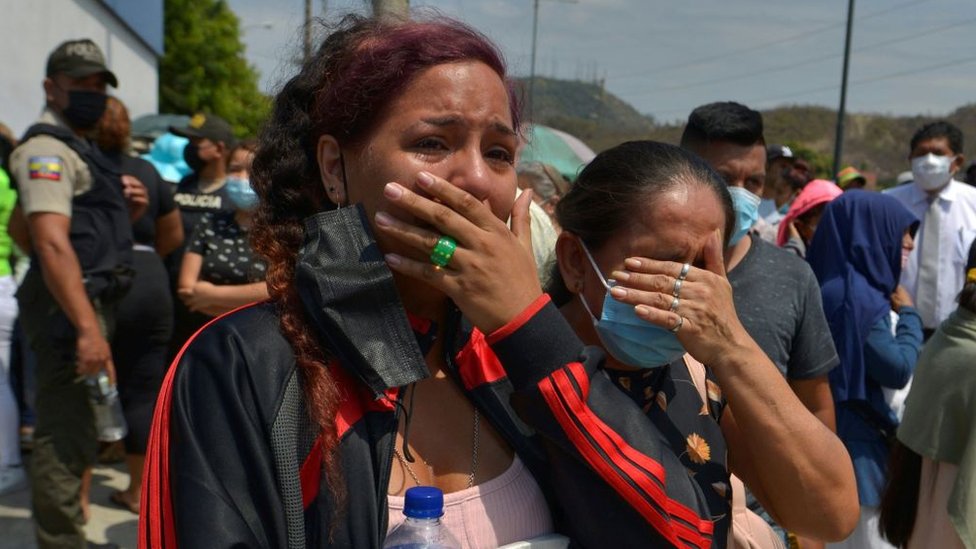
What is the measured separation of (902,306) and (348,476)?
Result: 11.7 feet

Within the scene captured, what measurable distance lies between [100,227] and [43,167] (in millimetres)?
451

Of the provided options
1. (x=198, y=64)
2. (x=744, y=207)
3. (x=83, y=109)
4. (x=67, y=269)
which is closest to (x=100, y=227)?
(x=67, y=269)

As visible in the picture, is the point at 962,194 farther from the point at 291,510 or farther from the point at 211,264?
the point at 291,510

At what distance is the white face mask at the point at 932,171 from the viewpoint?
6426 millimetres

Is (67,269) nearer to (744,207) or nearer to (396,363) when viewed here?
(744,207)

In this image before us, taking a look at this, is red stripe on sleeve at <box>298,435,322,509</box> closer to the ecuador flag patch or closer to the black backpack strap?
the black backpack strap

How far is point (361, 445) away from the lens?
1361 millimetres

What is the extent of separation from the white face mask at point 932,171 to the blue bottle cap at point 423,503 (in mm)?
6093

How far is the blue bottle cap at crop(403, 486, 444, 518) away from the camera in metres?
1.34

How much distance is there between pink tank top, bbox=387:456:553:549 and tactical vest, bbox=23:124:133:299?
3131 millimetres

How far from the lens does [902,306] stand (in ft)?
13.8

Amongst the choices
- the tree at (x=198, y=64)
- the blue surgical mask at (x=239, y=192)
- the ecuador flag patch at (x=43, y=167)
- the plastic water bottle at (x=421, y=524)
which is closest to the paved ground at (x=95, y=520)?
the blue surgical mask at (x=239, y=192)

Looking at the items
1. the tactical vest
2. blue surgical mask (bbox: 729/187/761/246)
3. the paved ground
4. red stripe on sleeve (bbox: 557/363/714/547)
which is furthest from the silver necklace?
the paved ground

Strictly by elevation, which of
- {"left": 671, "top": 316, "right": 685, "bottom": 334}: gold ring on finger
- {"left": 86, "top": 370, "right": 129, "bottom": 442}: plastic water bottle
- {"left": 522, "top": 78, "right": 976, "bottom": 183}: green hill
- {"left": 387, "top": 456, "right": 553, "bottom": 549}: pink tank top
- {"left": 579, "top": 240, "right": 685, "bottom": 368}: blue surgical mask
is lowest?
{"left": 522, "top": 78, "right": 976, "bottom": 183}: green hill
